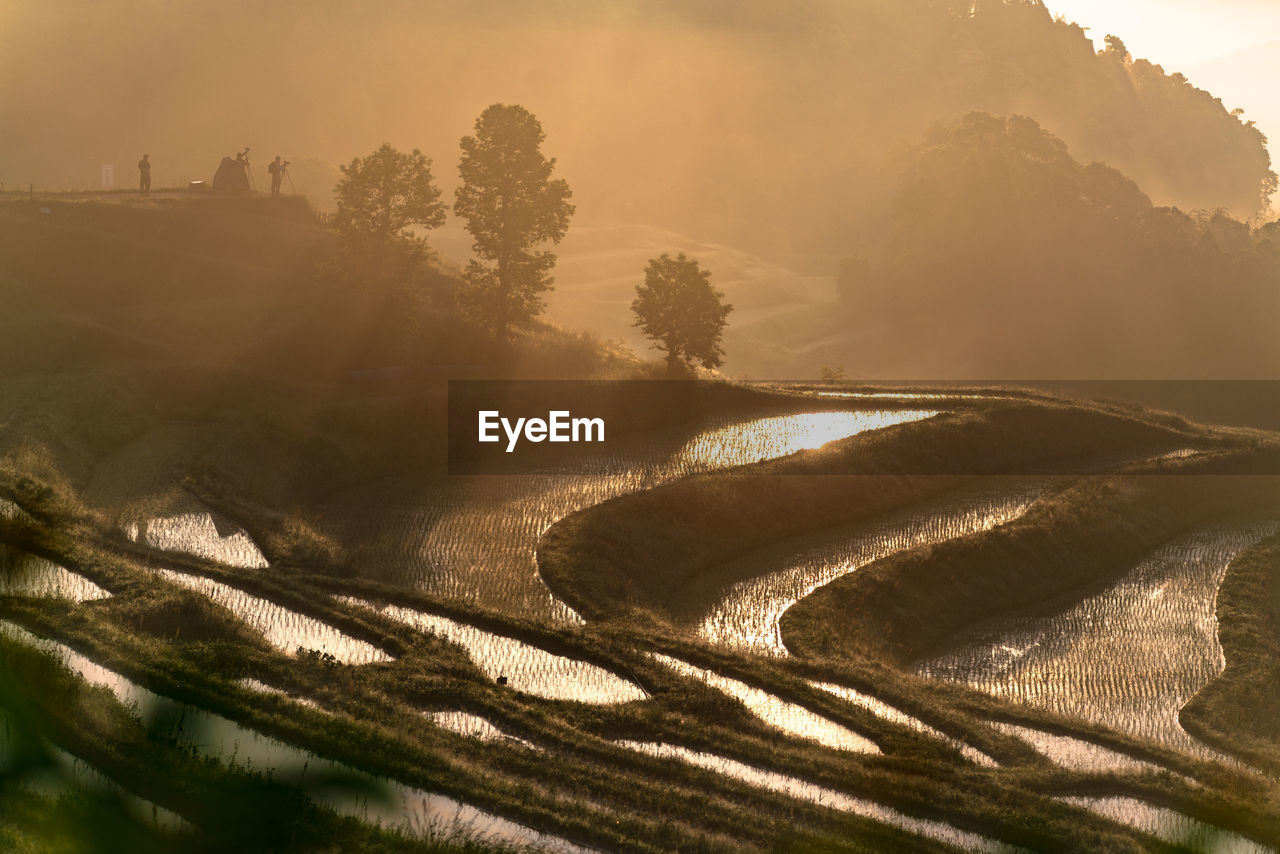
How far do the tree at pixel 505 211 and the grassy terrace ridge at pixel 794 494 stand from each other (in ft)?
58.3

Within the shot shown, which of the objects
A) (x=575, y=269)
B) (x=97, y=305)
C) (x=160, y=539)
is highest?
(x=575, y=269)

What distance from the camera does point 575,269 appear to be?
557ft

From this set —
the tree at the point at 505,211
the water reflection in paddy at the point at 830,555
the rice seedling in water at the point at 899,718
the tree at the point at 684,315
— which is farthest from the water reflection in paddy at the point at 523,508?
the tree at the point at 505,211

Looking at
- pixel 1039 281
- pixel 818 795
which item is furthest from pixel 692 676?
pixel 1039 281

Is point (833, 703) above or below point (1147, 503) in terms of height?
below

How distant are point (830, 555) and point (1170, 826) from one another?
1774cm

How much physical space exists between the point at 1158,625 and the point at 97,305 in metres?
44.3

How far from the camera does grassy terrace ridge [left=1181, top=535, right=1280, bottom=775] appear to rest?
2944 centimetres

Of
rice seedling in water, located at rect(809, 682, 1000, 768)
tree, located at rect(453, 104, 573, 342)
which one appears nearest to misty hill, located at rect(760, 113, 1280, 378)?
tree, located at rect(453, 104, 573, 342)

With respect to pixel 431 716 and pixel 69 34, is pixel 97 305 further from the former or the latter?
pixel 69 34

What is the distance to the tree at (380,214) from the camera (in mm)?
58000

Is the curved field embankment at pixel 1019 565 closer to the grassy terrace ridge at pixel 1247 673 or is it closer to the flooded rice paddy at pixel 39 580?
the grassy terrace ridge at pixel 1247 673

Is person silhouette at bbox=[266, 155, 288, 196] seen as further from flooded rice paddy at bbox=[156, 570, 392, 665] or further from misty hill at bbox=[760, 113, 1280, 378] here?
misty hill at bbox=[760, 113, 1280, 378]

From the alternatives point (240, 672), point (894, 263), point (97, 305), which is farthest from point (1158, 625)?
point (894, 263)
